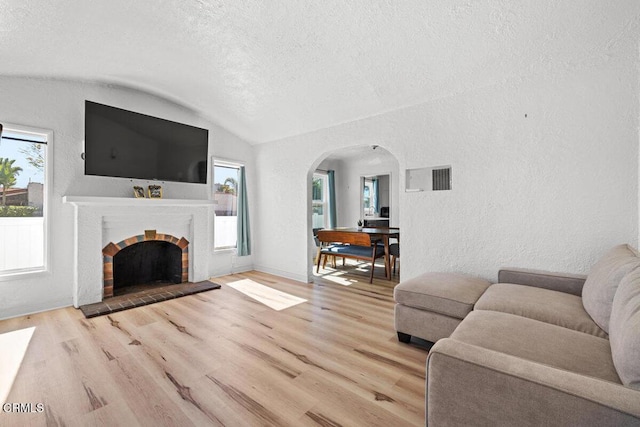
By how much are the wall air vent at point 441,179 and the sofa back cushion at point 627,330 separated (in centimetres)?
181

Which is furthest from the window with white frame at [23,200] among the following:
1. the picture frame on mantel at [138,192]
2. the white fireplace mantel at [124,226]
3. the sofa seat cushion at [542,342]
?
the sofa seat cushion at [542,342]

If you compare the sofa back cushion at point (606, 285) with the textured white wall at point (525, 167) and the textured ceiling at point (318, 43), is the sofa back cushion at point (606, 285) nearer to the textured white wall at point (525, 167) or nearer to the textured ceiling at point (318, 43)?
the textured white wall at point (525, 167)

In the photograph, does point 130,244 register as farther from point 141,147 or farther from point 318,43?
point 318,43

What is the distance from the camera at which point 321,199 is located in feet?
23.9

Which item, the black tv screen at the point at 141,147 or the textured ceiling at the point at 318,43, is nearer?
the textured ceiling at the point at 318,43

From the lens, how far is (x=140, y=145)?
11.8 ft

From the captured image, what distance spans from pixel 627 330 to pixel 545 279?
4.78 feet

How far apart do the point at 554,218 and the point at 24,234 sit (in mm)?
5382

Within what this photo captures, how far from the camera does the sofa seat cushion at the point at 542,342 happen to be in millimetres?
1165

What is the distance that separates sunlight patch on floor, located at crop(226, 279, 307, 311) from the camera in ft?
10.9

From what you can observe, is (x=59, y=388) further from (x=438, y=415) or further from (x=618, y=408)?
(x=618, y=408)

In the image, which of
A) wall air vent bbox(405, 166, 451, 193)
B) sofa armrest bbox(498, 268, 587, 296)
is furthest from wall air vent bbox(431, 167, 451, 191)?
sofa armrest bbox(498, 268, 587, 296)

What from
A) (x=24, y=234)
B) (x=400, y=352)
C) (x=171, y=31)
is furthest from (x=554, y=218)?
(x=24, y=234)

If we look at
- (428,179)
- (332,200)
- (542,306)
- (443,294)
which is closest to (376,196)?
(332,200)
